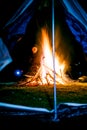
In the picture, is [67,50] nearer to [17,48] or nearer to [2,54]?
[17,48]

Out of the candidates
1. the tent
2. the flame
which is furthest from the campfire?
the tent

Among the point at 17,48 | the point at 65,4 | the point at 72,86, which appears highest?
the point at 65,4

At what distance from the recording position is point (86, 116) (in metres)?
7.97

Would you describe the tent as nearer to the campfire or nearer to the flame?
the campfire

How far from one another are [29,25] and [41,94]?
14.2ft

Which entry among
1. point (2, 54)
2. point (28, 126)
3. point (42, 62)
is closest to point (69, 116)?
point (28, 126)

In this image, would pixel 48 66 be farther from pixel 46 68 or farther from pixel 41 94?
pixel 41 94

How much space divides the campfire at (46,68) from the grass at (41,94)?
0.58 m

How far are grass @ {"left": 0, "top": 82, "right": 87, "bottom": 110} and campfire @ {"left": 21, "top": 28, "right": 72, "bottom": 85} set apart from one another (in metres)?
0.58

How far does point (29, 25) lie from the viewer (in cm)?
1448

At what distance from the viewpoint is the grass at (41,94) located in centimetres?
980

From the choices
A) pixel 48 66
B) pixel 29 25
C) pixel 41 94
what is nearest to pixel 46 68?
pixel 48 66

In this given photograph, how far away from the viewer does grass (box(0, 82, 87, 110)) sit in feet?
32.1

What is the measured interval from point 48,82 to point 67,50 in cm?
270
